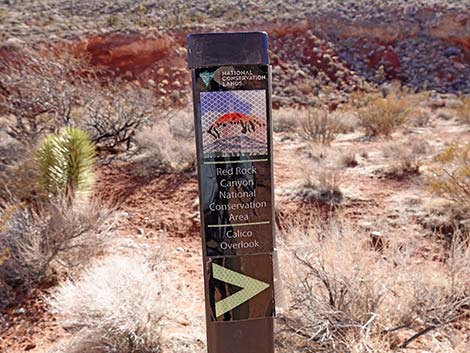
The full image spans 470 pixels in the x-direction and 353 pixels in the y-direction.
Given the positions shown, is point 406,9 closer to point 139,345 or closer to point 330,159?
point 330,159

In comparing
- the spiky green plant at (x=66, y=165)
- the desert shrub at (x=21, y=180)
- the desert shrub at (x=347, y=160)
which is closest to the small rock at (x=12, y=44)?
the desert shrub at (x=21, y=180)

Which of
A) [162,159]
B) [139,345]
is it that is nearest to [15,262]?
[139,345]

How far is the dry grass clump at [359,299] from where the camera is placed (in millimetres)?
2691

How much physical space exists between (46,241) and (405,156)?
5909 mm

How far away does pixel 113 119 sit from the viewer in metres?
9.22

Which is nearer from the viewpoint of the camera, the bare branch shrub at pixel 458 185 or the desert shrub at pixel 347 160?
the bare branch shrub at pixel 458 185

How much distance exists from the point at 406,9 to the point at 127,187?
92.2 feet

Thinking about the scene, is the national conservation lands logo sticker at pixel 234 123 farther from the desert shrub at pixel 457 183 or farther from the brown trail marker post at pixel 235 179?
the desert shrub at pixel 457 183

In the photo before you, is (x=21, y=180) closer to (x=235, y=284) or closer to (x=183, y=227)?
(x=183, y=227)

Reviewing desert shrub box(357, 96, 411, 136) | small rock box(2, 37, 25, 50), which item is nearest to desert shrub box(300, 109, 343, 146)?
desert shrub box(357, 96, 411, 136)

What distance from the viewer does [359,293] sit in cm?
282

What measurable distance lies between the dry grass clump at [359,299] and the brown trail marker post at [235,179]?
798 mm

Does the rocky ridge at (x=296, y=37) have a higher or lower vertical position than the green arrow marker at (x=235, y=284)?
higher

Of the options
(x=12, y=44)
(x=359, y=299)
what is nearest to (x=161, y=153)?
(x=359, y=299)
